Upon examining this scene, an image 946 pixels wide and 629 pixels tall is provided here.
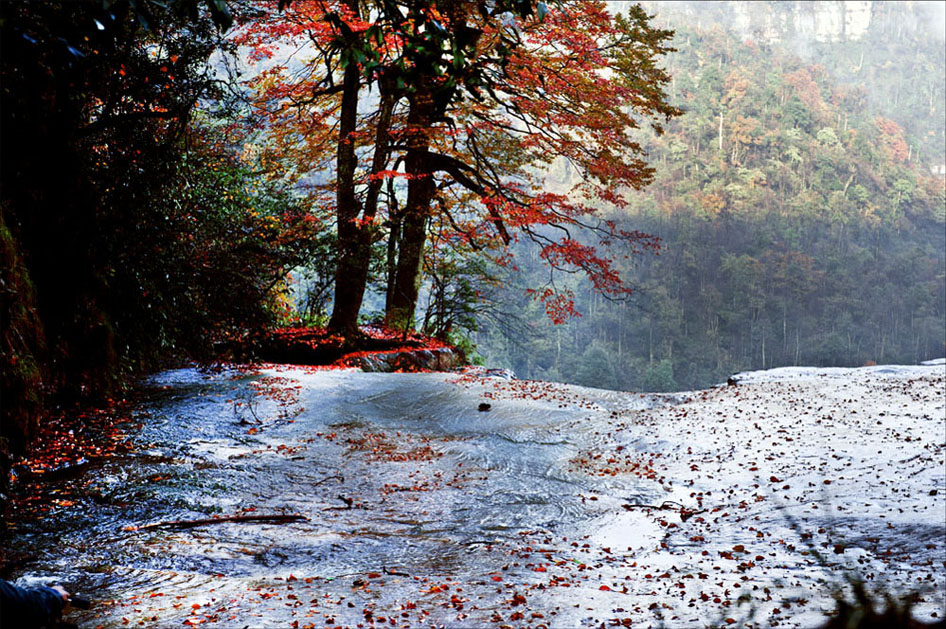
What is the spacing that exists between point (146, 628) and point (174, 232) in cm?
425

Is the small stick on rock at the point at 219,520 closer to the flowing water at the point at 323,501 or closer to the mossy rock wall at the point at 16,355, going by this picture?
the flowing water at the point at 323,501

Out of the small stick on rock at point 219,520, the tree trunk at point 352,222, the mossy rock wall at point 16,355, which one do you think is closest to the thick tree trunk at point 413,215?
the tree trunk at point 352,222

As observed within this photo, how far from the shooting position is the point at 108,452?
504cm

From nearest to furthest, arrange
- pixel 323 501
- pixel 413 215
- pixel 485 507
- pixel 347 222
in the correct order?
pixel 323 501 → pixel 485 507 → pixel 347 222 → pixel 413 215

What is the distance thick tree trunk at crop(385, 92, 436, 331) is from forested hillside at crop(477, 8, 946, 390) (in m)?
15.1

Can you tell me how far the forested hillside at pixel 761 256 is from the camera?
96.9 ft

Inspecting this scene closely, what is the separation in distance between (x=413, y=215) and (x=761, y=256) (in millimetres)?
23895

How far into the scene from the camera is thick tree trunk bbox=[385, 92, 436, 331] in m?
10.5

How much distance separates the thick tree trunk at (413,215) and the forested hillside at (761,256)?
594 inches

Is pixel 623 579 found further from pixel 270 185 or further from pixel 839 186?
pixel 839 186

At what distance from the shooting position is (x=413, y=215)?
444 inches

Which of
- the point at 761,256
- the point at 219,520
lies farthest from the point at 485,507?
the point at 761,256

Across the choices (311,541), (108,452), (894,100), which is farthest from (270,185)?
(894,100)

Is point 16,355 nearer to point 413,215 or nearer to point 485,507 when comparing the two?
point 485,507
